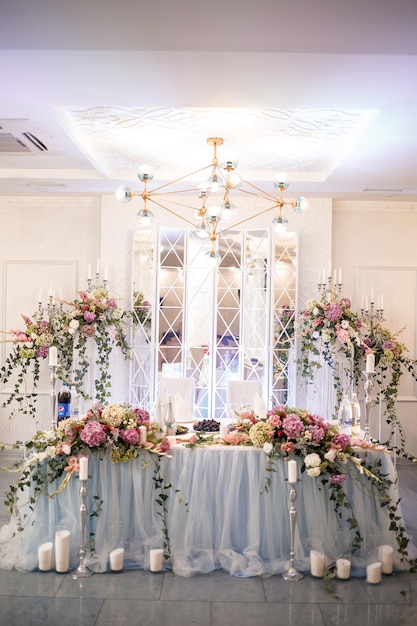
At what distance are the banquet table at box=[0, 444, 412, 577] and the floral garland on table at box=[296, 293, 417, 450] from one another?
91.7 inches

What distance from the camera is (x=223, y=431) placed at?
4.07 m

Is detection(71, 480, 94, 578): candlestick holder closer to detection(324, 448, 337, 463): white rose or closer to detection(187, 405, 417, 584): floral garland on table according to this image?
detection(187, 405, 417, 584): floral garland on table

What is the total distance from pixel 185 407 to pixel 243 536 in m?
1.31

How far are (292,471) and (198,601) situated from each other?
2.92 feet

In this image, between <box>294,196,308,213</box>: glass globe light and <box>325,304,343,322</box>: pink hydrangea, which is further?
<box>325,304,343,322</box>: pink hydrangea

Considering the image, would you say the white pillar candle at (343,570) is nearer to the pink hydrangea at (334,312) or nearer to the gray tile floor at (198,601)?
the gray tile floor at (198,601)

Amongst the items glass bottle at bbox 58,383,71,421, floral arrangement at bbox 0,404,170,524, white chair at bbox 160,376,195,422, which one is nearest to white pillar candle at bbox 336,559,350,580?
floral arrangement at bbox 0,404,170,524

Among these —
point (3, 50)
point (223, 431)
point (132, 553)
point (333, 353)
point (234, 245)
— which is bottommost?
point (132, 553)

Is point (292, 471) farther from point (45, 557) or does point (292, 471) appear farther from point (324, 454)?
point (45, 557)

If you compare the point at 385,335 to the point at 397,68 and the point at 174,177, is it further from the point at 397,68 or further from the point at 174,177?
the point at 397,68

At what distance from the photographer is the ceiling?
2668 mm

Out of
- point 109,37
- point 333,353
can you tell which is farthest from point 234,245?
point 109,37

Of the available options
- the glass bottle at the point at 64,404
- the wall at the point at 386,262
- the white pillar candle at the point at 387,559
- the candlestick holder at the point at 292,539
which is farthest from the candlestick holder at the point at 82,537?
the wall at the point at 386,262

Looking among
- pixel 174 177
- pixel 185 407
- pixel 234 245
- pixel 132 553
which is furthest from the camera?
pixel 234 245
